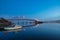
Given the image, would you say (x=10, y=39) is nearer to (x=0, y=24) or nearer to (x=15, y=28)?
(x=15, y=28)

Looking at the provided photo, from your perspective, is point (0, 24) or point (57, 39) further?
point (0, 24)

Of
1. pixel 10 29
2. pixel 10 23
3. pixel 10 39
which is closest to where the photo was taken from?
pixel 10 39

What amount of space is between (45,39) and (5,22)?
437 cm

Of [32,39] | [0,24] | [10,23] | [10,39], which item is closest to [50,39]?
[32,39]

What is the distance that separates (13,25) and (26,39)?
11.0 ft

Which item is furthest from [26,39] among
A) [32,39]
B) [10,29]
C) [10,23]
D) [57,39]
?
[10,23]

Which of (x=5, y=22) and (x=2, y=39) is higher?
(x=5, y=22)

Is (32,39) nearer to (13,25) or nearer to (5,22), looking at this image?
(13,25)

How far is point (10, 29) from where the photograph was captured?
798 centimetres

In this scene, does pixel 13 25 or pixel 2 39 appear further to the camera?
pixel 13 25

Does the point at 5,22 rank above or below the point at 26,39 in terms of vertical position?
above

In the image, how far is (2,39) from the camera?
16.5ft

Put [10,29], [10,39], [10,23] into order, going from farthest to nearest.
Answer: [10,23] < [10,29] < [10,39]

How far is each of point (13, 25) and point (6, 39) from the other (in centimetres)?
335
